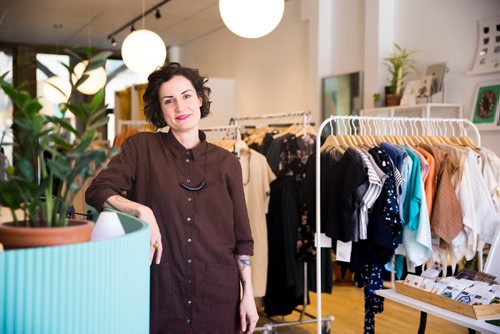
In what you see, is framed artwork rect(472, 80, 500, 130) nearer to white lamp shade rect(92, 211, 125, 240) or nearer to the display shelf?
the display shelf

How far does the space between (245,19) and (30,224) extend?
8.90 feet

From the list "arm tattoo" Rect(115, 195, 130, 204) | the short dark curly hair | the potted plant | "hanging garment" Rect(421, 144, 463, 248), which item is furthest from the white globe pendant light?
the potted plant

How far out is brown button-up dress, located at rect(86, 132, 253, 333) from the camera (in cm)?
186

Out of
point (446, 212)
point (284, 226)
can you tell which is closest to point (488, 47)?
point (446, 212)

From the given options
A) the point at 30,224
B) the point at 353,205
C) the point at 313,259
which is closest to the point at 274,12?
the point at 353,205

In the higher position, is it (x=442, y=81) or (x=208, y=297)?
(x=442, y=81)

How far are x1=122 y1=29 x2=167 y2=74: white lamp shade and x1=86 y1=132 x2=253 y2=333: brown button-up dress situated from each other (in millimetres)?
2812

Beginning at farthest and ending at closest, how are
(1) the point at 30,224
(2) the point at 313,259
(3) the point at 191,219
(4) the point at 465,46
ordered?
(4) the point at 465,46 → (2) the point at 313,259 → (3) the point at 191,219 → (1) the point at 30,224

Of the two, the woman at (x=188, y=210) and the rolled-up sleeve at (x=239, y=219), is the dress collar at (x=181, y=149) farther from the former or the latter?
the rolled-up sleeve at (x=239, y=219)

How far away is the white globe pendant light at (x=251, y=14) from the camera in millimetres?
3498

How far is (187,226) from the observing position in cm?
186

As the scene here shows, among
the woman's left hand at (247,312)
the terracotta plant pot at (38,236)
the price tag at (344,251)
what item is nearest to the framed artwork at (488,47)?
the price tag at (344,251)

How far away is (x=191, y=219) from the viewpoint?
1.87 meters

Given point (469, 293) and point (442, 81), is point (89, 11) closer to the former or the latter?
point (442, 81)
